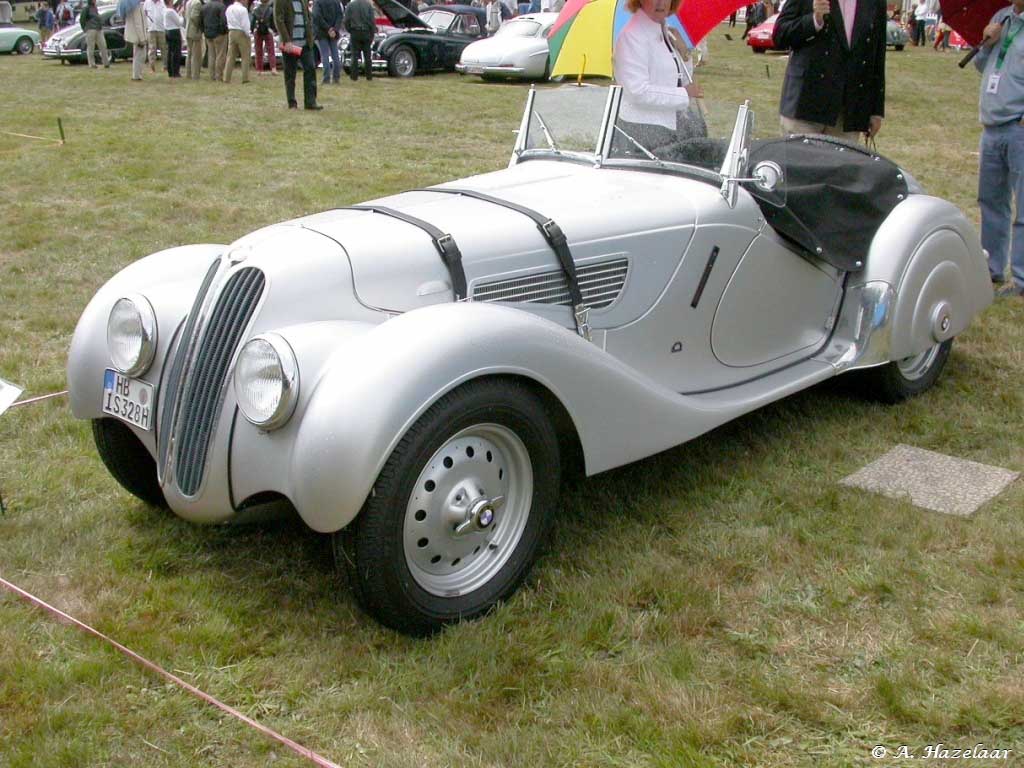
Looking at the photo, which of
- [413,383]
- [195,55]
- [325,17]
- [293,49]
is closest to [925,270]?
[413,383]

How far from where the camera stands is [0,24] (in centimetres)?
3011

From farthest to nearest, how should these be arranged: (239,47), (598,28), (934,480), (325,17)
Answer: (239,47), (325,17), (598,28), (934,480)

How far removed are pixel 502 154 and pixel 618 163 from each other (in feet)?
25.8

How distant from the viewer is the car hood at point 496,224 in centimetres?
337

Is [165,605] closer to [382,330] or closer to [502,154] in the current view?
[382,330]

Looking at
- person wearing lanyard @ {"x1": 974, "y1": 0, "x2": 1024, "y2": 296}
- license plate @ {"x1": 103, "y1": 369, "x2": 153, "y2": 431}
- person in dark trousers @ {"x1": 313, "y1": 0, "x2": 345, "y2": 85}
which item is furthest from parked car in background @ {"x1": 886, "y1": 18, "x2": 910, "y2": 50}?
license plate @ {"x1": 103, "y1": 369, "x2": 153, "y2": 431}

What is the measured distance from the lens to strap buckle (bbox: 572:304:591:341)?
3.70 m

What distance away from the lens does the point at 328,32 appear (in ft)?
57.8

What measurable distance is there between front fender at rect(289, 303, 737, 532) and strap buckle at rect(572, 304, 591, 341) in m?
0.29

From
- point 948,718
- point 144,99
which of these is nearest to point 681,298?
point 948,718

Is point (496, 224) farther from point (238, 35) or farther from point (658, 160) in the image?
point (238, 35)

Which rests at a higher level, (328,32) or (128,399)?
(328,32)

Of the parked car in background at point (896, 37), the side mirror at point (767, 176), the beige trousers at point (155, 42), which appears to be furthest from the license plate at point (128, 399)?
the parked car in background at point (896, 37)

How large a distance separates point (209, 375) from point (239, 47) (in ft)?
56.6
